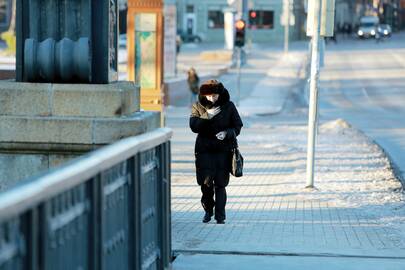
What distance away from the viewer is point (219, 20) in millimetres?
100562

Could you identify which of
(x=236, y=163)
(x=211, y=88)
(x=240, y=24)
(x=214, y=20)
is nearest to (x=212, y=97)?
(x=211, y=88)

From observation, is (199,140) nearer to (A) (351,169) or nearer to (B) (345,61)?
(A) (351,169)

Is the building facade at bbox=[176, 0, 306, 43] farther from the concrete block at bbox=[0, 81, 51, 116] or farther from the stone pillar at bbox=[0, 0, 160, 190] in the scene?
the concrete block at bbox=[0, 81, 51, 116]

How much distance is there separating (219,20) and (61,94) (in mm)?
93456

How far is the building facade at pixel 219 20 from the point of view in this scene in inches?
3907

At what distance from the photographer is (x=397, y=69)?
60.8m

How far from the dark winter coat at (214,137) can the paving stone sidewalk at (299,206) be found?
582mm

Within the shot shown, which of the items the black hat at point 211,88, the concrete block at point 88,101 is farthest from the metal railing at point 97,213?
the black hat at point 211,88

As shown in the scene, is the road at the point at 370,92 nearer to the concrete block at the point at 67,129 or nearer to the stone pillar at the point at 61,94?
the stone pillar at the point at 61,94

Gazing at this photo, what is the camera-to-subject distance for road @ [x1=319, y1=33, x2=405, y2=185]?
26906mm

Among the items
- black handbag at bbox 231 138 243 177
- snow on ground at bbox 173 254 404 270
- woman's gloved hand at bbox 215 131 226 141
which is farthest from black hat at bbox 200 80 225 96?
snow on ground at bbox 173 254 404 270

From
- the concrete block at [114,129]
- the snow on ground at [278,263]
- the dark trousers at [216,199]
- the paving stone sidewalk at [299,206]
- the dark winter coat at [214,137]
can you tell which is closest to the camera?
the concrete block at [114,129]

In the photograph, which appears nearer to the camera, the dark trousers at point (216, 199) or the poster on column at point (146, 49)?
the dark trousers at point (216, 199)

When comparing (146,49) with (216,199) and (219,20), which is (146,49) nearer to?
(216,199)
